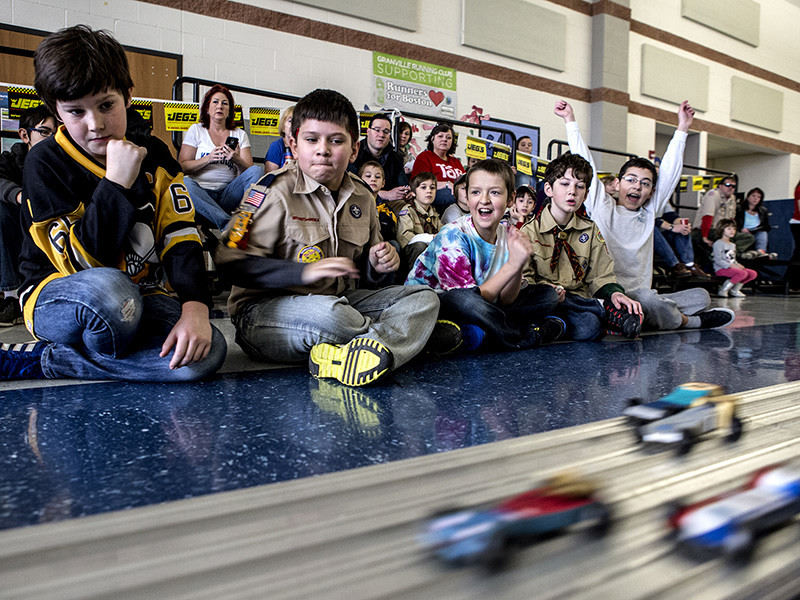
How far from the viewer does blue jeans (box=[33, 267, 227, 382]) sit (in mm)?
1246

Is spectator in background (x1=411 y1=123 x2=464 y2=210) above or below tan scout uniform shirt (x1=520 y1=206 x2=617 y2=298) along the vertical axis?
above

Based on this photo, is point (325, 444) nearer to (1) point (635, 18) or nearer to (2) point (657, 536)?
(2) point (657, 536)

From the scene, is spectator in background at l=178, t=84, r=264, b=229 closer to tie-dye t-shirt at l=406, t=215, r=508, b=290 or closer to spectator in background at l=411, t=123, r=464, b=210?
spectator in background at l=411, t=123, r=464, b=210

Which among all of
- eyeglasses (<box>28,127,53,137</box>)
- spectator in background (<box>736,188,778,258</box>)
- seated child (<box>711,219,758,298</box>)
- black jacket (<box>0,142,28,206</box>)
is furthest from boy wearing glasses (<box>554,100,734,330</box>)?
spectator in background (<box>736,188,778,258</box>)

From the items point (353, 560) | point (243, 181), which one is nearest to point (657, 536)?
point (353, 560)

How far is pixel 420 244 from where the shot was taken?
9.16 ft

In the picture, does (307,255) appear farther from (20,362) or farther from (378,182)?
(378,182)

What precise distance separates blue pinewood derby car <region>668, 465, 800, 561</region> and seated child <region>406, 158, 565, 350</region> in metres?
1.22

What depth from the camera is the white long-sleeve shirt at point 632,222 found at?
2.80 metres

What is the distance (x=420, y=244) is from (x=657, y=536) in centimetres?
225

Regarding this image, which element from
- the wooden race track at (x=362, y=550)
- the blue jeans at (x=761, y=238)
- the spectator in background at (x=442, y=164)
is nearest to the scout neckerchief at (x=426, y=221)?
the spectator in background at (x=442, y=164)

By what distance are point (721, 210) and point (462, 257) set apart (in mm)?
6154

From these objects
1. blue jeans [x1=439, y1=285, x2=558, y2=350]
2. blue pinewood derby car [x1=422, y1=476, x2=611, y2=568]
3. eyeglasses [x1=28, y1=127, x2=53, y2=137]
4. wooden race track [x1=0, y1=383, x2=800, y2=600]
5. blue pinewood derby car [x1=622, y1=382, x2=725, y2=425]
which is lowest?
wooden race track [x1=0, y1=383, x2=800, y2=600]

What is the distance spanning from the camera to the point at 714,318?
107 inches
